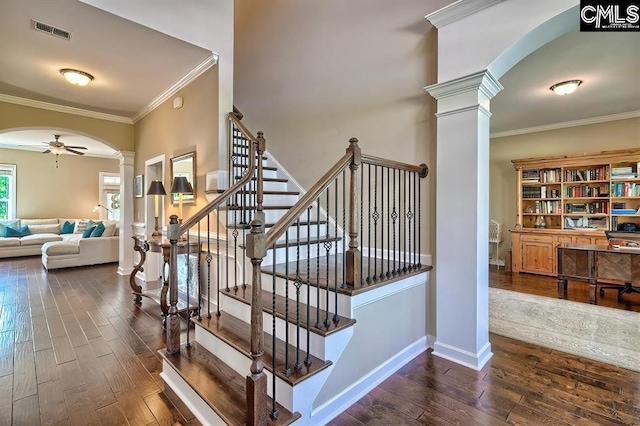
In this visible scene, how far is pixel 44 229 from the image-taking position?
8305 millimetres

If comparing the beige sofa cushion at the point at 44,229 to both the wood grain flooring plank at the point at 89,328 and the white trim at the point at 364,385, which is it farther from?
the white trim at the point at 364,385

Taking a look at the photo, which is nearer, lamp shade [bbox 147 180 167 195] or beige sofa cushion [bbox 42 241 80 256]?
lamp shade [bbox 147 180 167 195]

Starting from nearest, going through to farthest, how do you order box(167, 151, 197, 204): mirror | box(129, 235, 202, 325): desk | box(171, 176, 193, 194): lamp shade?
box(129, 235, 202, 325): desk
box(171, 176, 193, 194): lamp shade
box(167, 151, 197, 204): mirror

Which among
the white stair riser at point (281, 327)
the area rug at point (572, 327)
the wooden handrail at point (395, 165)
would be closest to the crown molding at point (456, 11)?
the wooden handrail at point (395, 165)

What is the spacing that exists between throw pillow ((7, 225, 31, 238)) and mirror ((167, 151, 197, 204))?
261 inches

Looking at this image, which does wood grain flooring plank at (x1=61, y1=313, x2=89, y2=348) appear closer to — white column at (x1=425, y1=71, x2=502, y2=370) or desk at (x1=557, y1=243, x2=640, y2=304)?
white column at (x1=425, y1=71, x2=502, y2=370)

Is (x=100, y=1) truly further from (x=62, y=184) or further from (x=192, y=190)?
(x=62, y=184)

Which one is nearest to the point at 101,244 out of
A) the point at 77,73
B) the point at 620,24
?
the point at 77,73

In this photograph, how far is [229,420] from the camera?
62.2 inches

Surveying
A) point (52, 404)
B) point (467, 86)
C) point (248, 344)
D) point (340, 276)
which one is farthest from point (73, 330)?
point (467, 86)

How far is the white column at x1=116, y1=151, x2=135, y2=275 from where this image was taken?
5742mm

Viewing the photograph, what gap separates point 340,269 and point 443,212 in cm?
106

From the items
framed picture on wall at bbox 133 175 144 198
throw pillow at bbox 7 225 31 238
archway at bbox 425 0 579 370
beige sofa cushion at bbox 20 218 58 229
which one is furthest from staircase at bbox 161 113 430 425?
beige sofa cushion at bbox 20 218 58 229

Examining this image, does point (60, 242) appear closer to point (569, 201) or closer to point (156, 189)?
point (156, 189)
